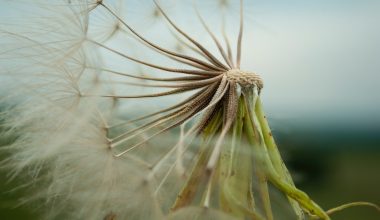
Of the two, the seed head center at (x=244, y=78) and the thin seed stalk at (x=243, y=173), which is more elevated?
the seed head center at (x=244, y=78)

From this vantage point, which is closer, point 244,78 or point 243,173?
point 243,173

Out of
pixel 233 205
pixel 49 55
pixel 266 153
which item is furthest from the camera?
pixel 49 55

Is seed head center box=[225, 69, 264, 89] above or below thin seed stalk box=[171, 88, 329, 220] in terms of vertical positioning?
above

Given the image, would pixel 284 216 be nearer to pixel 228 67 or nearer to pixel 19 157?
pixel 228 67

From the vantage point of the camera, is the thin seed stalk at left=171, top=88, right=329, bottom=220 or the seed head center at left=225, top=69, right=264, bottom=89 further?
the seed head center at left=225, top=69, right=264, bottom=89

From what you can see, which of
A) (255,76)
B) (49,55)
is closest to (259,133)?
(255,76)

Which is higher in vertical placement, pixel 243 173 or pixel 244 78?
pixel 244 78

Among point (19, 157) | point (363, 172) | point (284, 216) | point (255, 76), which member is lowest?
point (363, 172)

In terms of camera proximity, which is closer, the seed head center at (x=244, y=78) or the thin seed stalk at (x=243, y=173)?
the thin seed stalk at (x=243, y=173)
